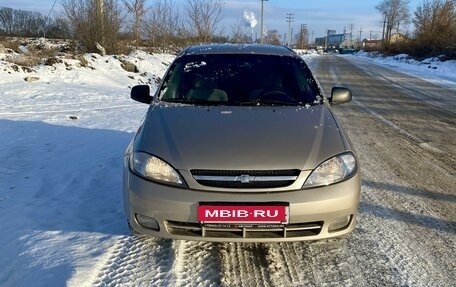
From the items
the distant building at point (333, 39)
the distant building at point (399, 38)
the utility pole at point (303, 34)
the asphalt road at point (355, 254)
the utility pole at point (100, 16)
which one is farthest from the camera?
the distant building at point (333, 39)

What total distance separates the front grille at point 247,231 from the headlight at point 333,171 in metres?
0.28

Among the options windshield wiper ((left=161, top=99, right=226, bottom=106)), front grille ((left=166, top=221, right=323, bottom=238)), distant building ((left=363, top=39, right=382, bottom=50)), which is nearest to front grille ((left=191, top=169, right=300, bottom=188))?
front grille ((left=166, top=221, right=323, bottom=238))

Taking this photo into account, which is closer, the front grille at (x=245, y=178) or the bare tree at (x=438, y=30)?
the front grille at (x=245, y=178)

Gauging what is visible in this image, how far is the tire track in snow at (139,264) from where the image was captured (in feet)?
9.37

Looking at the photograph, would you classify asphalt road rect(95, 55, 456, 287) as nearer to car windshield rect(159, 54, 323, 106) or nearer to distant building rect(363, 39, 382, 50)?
car windshield rect(159, 54, 323, 106)

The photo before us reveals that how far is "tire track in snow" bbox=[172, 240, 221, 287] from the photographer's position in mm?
2873

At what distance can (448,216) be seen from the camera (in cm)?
402

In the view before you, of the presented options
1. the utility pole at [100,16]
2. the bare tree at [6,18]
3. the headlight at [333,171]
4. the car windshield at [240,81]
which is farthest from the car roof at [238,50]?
the bare tree at [6,18]

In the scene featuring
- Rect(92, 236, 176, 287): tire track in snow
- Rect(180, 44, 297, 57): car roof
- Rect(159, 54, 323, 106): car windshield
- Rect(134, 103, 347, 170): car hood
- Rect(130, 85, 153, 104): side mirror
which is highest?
Rect(180, 44, 297, 57): car roof

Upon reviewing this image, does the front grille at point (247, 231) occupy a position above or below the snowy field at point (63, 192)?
above

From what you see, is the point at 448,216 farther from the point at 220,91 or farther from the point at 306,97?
the point at 220,91

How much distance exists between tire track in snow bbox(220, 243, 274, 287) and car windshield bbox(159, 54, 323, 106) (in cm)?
133

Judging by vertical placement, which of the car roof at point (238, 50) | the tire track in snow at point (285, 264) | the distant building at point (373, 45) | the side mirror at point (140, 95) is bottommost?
the tire track in snow at point (285, 264)

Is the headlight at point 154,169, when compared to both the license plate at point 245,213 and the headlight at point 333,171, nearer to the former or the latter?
the license plate at point 245,213
